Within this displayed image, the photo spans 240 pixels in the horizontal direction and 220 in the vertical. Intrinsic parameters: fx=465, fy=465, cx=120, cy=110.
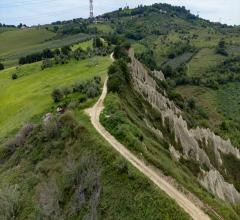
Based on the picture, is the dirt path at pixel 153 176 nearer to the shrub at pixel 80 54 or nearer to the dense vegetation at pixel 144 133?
the dense vegetation at pixel 144 133

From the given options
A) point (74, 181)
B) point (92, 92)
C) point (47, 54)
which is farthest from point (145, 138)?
point (47, 54)

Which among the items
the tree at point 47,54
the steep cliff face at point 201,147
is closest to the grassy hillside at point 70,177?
the steep cliff face at point 201,147

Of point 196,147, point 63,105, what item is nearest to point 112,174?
point 63,105

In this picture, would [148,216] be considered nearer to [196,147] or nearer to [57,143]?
[57,143]

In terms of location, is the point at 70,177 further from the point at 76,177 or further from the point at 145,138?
the point at 145,138

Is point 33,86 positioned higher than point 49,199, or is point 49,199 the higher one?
point 49,199

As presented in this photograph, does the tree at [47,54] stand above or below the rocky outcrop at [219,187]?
below
